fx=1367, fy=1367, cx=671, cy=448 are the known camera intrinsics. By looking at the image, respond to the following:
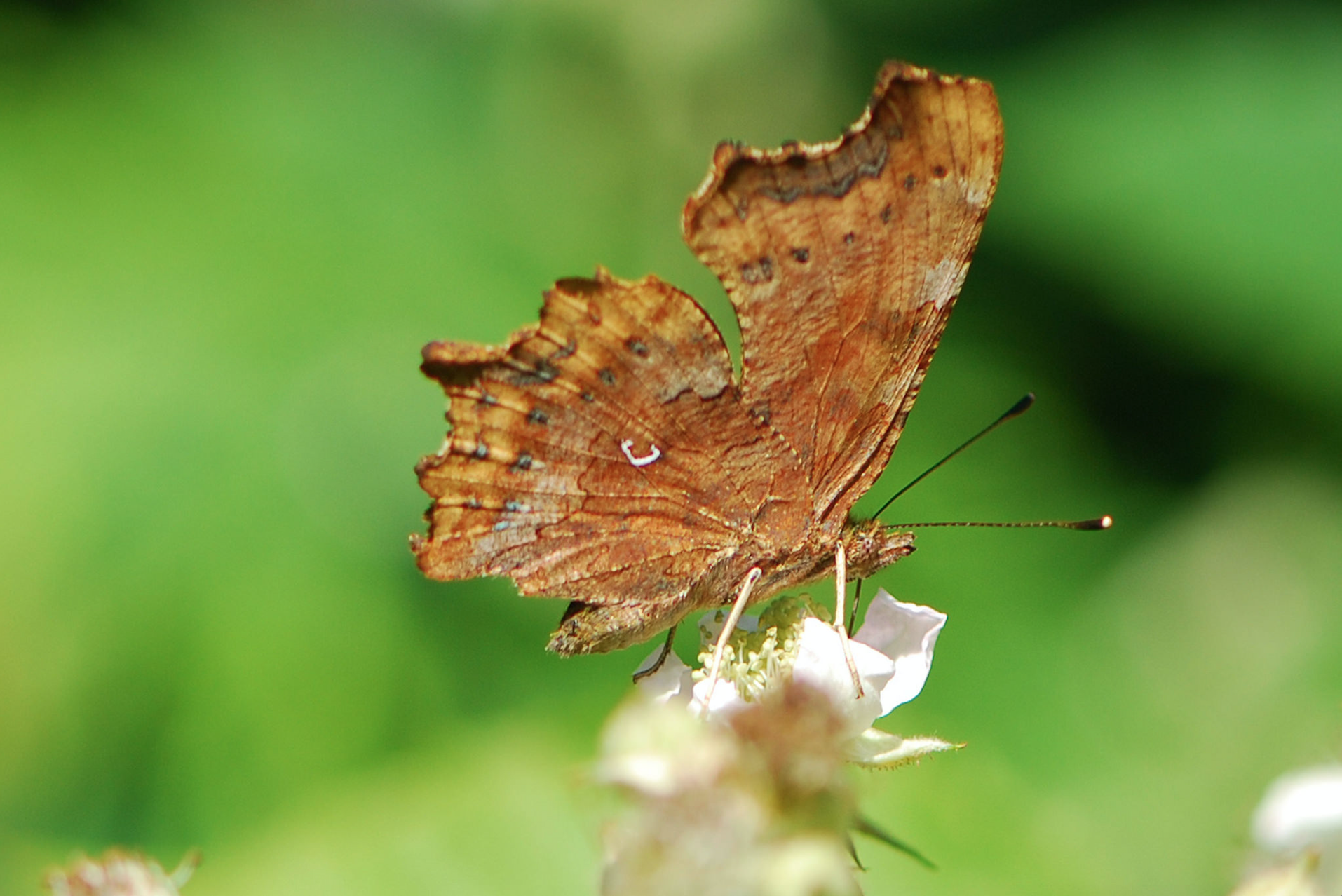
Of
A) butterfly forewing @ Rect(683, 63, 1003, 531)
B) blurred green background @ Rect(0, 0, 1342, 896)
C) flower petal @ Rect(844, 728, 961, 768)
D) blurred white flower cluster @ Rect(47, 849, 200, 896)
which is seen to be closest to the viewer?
blurred white flower cluster @ Rect(47, 849, 200, 896)

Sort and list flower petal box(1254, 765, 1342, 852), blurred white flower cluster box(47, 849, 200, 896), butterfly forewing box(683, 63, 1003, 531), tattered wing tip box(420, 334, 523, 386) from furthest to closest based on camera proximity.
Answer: tattered wing tip box(420, 334, 523, 386) → butterfly forewing box(683, 63, 1003, 531) → blurred white flower cluster box(47, 849, 200, 896) → flower petal box(1254, 765, 1342, 852)

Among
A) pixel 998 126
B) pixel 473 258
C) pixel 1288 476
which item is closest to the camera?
pixel 998 126

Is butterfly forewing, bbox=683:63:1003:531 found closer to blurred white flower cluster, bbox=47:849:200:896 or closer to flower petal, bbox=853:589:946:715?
flower petal, bbox=853:589:946:715

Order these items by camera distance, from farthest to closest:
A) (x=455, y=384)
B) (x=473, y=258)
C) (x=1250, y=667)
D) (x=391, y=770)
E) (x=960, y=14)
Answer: (x=960, y=14) → (x=473, y=258) → (x=1250, y=667) → (x=391, y=770) → (x=455, y=384)

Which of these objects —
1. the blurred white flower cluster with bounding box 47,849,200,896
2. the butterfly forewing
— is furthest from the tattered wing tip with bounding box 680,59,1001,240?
the blurred white flower cluster with bounding box 47,849,200,896

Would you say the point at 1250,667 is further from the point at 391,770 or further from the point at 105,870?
the point at 105,870

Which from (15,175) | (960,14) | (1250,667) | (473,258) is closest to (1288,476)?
(1250,667)

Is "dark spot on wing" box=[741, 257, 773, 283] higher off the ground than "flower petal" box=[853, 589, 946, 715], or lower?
higher
